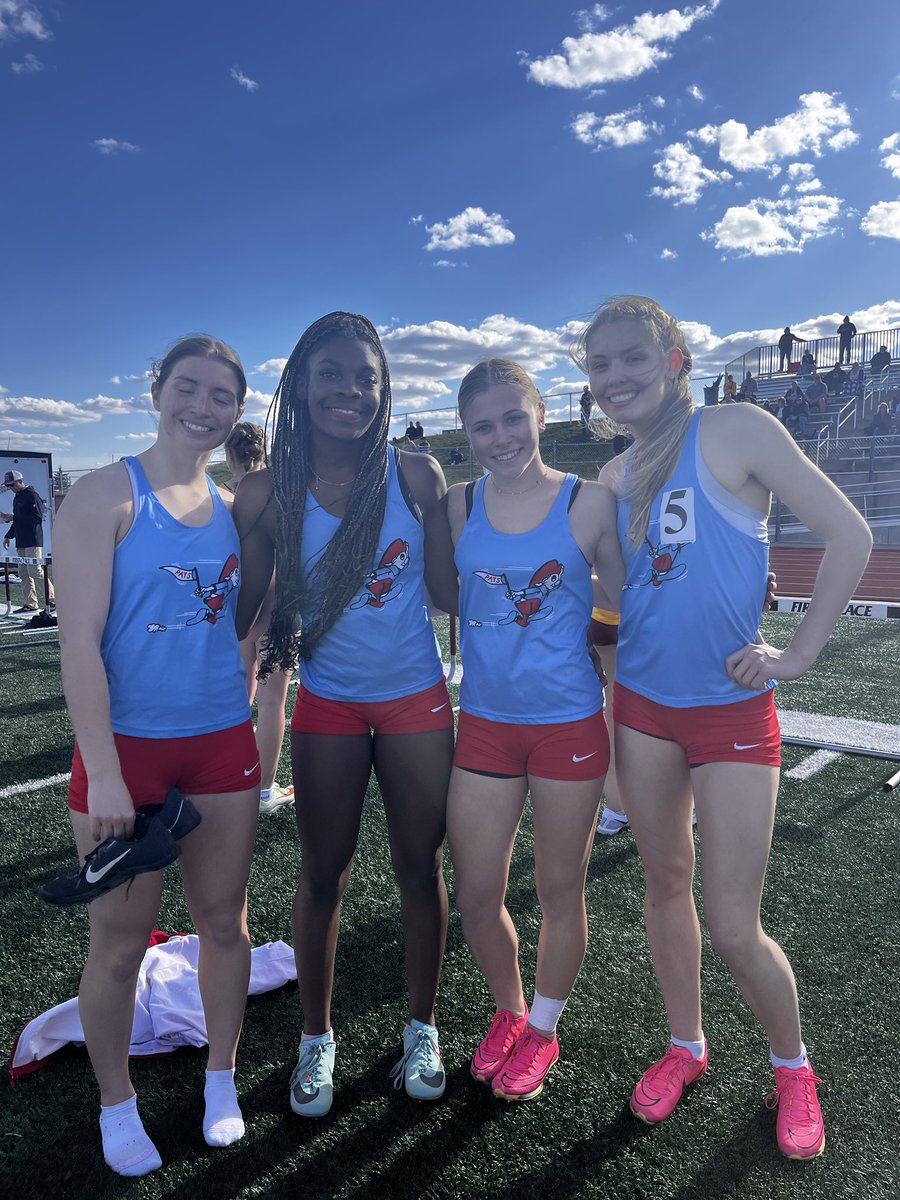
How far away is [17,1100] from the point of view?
2285 millimetres

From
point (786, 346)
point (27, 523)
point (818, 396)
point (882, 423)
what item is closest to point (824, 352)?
point (786, 346)

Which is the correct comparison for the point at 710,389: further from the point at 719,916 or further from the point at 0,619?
the point at 719,916

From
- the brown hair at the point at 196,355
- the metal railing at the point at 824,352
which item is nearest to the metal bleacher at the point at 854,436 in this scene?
the metal railing at the point at 824,352

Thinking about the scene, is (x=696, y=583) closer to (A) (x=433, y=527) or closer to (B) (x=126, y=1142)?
(A) (x=433, y=527)

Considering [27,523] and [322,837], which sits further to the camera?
[27,523]

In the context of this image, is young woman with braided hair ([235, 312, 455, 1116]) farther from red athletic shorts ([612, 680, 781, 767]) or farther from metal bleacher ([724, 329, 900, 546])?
metal bleacher ([724, 329, 900, 546])

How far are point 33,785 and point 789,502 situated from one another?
4616 mm

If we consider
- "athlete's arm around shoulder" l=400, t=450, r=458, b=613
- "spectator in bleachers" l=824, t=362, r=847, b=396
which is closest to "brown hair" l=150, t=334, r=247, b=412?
"athlete's arm around shoulder" l=400, t=450, r=458, b=613

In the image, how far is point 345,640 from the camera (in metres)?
2.18

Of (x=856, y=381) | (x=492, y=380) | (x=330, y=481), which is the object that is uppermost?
(x=856, y=381)

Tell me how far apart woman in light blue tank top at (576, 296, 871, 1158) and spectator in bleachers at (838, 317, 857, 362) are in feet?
107

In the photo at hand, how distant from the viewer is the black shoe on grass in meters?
1.74

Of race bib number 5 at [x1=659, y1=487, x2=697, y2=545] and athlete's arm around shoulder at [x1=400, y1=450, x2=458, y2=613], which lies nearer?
race bib number 5 at [x1=659, y1=487, x2=697, y2=545]

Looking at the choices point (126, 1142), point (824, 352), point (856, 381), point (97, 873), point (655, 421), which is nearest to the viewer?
point (97, 873)
